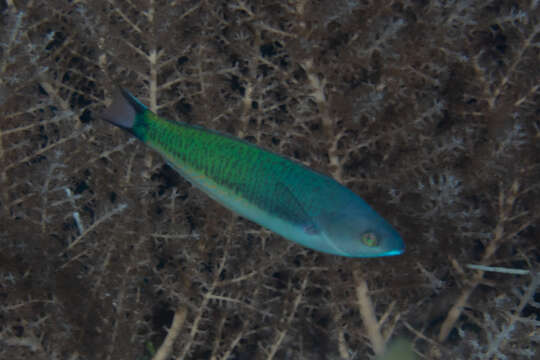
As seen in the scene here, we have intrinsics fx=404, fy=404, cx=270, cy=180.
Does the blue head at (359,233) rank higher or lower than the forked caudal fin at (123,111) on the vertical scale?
lower

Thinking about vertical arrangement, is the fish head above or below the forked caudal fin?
below

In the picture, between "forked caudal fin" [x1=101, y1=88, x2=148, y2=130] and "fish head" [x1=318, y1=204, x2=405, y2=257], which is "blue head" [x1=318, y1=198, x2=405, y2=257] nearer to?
"fish head" [x1=318, y1=204, x2=405, y2=257]

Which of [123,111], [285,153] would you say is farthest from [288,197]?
[285,153]

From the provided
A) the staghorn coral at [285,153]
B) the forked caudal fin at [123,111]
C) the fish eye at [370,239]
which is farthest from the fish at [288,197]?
the staghorn coral at [285,153]

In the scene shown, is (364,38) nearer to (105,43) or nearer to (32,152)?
(105,43)

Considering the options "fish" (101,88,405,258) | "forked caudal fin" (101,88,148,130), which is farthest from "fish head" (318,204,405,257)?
"forked caudal fin" (101,88,148,130)

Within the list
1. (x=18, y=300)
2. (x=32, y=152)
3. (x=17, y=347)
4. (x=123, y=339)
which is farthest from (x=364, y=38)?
(x=17, y=347)

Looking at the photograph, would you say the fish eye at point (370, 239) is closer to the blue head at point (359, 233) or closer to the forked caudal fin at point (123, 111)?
the blue head at point (359, 233)
